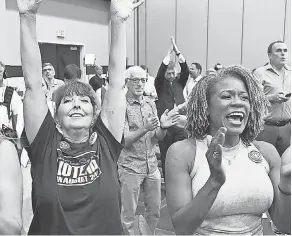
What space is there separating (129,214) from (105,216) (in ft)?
4.01

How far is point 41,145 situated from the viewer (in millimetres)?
1244

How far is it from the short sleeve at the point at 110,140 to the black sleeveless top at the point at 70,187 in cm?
4

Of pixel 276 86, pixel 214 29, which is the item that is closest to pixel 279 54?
pixel 276 86

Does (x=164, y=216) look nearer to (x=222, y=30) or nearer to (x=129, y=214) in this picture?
(x=129, y=214)

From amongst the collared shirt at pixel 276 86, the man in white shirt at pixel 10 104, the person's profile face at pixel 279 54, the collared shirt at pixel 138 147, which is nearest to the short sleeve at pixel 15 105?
the man in white shirt at pixel 10 104

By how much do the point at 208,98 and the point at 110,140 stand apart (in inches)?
15.6

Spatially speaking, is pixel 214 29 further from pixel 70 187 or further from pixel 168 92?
pixel 70 187

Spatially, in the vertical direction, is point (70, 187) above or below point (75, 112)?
below

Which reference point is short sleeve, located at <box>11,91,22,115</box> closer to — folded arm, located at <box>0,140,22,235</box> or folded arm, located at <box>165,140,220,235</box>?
folded arm, located at <box>0,140,22,235</box>

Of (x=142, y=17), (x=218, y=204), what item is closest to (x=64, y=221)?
(x=218, y=204)

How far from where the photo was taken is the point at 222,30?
6.41 metres

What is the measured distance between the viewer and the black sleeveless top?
1.19m

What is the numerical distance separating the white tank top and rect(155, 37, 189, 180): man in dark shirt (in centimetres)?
218

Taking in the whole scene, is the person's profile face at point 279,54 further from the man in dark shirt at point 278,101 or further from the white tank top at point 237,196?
the white tank top at point 237,196
